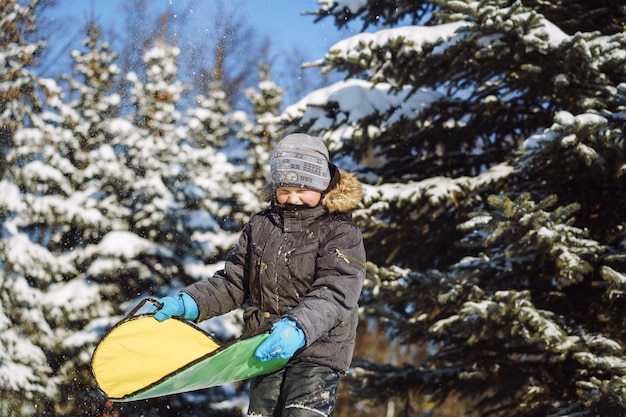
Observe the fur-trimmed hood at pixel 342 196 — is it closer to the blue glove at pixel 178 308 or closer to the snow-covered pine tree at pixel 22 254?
the blue glove at pixel 178 308

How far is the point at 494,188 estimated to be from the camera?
6203 mm

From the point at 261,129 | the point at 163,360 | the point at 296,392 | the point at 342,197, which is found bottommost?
the point at 296,392

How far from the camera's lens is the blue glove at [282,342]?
2309mm

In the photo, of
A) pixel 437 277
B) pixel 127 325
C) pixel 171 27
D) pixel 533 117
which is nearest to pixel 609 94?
pixel 533 117

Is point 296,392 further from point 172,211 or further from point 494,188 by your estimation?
point 172,211

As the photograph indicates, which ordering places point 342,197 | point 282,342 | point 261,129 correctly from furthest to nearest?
point 261,129 < point 342,197 < point 282,342

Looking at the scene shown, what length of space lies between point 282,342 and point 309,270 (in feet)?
1.57

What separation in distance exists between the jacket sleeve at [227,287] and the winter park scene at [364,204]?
1.5 inches

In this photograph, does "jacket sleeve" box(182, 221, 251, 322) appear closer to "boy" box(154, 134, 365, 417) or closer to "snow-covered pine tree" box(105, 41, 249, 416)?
"boy" box(154, 134, 365, 417)

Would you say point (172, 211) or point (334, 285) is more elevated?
point (172, 211)

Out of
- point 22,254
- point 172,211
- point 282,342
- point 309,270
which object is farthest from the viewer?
point 172,211

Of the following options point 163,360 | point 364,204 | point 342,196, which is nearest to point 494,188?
point 364,204

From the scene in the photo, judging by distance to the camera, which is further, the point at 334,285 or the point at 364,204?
the point at 364,204

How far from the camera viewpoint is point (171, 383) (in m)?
2.42
